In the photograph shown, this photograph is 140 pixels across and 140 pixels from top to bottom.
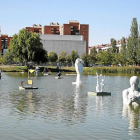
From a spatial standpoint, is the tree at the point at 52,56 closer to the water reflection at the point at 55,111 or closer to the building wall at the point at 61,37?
the building wall at the point at 61,37

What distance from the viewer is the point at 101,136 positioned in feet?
45.5

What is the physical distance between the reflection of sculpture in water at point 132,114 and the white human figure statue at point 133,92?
1.35 feet

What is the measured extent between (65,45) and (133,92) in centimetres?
14120

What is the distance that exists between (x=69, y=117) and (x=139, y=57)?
9266 centimetres

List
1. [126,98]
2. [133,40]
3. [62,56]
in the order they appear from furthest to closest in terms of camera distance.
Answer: [62,56] → [133,40] → [126,98]

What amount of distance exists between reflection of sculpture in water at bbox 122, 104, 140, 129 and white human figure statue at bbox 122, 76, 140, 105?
1.35 ft

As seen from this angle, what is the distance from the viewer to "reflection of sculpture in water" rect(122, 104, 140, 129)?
16359 mm

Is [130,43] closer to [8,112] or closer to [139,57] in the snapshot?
[139,57]

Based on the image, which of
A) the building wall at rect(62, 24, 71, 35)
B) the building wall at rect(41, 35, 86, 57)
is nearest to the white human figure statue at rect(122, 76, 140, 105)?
the building wall at rect(41, 35, 86, 57)

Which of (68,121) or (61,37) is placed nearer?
(68,121)

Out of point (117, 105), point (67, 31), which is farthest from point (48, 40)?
point (117, 105)

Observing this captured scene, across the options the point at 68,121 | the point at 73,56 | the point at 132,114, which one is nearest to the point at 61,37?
the point at 73,56

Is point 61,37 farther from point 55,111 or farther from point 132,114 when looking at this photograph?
point 132,114

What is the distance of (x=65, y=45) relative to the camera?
528 feet
